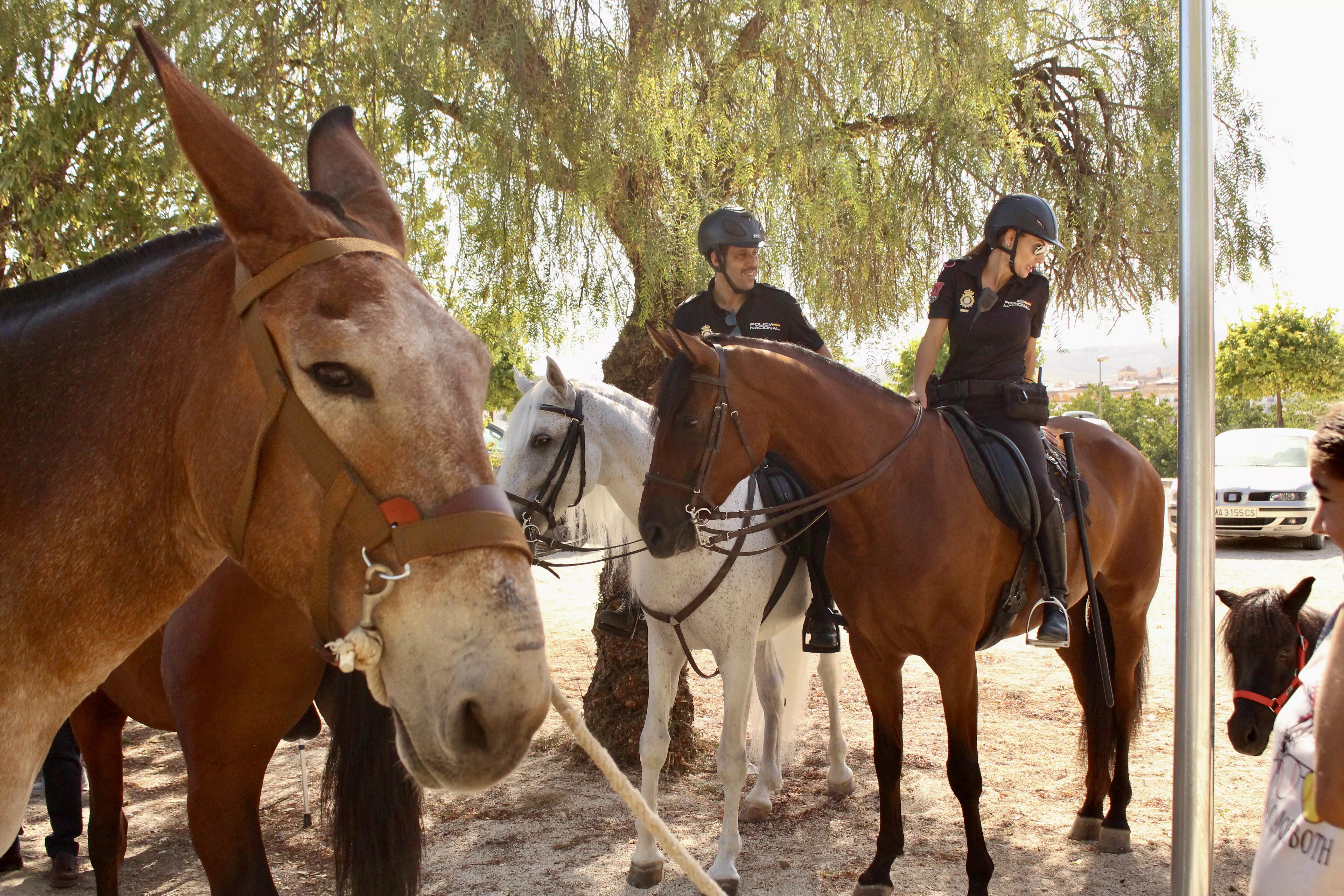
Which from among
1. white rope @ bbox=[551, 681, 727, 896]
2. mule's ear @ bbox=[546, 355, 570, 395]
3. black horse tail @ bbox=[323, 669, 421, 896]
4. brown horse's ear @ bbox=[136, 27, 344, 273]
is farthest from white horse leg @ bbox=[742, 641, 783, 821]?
brown horse's ear @ bbox=[136, 27, 344, 273]

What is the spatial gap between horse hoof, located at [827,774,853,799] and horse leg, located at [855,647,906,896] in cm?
117

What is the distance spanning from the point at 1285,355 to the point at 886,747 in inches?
1045

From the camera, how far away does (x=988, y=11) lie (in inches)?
222

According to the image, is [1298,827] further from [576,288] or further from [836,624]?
[576,288]

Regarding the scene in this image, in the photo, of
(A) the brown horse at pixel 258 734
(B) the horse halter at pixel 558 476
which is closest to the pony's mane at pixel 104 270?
(A) the brown horse at pixel 258 734

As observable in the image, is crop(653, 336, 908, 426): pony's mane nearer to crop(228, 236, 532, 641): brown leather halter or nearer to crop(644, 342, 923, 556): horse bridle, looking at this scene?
crop(644, 342, 923, 556): horse bridle

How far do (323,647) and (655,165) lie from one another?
4.54 m

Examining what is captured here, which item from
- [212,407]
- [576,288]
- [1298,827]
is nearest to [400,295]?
[212,407]

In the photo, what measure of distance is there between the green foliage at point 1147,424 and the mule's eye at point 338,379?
23841 mm

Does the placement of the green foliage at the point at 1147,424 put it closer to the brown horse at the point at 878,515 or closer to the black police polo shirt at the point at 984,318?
the black police polo shirt at the point at 984,318

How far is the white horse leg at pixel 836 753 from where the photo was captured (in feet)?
18.0

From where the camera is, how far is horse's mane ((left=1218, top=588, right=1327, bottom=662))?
3451 millimetres

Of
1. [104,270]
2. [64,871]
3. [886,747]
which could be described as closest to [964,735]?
[886,747]

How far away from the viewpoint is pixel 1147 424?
28.4 meters
